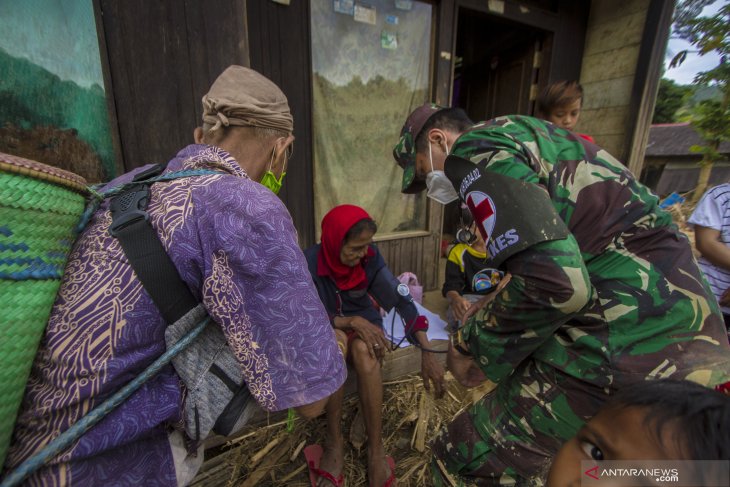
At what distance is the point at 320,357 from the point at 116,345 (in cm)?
52

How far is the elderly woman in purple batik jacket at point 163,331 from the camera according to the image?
32.4 inches

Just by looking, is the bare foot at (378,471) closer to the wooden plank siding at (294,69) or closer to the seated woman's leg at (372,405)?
the seated woman's leg at (372,405)

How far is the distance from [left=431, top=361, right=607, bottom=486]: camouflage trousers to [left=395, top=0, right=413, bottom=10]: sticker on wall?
3.52m

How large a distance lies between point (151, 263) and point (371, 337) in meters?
1.70

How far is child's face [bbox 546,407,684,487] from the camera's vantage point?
0.76 metres

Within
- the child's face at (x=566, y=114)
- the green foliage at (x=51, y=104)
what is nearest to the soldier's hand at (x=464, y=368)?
the child's face at (x=566, y=114)

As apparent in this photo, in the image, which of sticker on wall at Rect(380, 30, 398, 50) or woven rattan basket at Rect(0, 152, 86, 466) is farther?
sticker on wall at Rect(380, 30, 398, 50)

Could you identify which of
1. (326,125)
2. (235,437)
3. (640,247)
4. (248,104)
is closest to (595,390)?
(640,247)

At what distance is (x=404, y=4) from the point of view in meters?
3.44

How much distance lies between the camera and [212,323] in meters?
1.01

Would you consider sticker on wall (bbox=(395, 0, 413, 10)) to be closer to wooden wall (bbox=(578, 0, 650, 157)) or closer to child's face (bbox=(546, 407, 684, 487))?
wooden wall (bbox=(578, 0, 650, 157))

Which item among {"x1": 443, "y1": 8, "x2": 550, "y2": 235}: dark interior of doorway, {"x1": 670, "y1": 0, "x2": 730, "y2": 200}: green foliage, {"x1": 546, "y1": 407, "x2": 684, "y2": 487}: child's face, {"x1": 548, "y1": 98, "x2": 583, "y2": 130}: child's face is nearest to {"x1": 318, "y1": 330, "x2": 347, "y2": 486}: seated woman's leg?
{"x1": 546, "y1": 407, "x2": 684, "y2": 487}: child's face

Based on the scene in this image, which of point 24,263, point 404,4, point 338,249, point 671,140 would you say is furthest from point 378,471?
point 671,140
